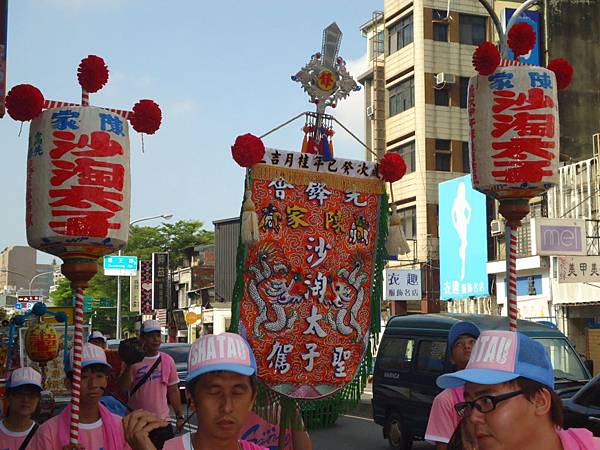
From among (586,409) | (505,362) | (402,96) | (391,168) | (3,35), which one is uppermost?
(402,96)

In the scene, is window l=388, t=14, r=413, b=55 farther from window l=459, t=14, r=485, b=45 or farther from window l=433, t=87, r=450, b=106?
window l=433, t=87, r=450, b=106

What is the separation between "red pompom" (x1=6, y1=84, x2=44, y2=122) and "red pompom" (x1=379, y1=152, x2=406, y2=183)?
245 centimetres

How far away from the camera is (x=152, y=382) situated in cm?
828

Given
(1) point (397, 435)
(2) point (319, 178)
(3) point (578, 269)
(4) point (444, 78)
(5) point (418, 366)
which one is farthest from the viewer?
(4) point (444, 78)

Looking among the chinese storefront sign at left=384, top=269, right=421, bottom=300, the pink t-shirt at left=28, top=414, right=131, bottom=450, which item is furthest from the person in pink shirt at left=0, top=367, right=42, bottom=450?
the chinese storefront sign at left=384, top=269, right=421, bottom=300

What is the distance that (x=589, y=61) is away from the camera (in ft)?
102

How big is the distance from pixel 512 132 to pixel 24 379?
369cm

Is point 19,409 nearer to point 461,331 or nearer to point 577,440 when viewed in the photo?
point 461,331

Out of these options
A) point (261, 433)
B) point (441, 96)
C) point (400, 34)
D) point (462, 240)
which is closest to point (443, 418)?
point (261, 433)

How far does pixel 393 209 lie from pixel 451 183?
23.9 meters

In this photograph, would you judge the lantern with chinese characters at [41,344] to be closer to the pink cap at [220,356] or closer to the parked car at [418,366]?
the parked car at [418,366]

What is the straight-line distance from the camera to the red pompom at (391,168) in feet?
20.7

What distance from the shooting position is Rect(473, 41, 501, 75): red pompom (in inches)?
Answer: 233

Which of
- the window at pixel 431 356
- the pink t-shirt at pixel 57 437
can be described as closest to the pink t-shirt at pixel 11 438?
the pink t-shirt at pixel 57 437
